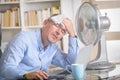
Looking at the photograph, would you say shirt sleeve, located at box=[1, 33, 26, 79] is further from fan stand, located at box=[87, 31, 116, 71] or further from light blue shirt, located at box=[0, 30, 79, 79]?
fan stand, located at box=[87, 31, 116, 71]

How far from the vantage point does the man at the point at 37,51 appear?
58.5 inches

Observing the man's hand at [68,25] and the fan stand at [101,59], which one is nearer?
the fan stand at [101,59]

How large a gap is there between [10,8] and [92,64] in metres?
2.81

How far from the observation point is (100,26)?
1.53m

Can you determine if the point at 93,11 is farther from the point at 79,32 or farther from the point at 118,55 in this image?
the point at 118,55

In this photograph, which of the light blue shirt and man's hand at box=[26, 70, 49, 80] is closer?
man's hand at box=[26, 70, 49, 80]

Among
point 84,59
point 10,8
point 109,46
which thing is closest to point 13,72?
point 84,59

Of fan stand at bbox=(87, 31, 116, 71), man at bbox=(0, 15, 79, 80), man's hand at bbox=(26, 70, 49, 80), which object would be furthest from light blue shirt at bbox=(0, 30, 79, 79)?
fan stand at bbox=(87, 31, 116, 71)

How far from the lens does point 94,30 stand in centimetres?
158

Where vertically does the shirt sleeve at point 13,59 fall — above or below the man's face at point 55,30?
below

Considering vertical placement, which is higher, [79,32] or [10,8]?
[10,8]

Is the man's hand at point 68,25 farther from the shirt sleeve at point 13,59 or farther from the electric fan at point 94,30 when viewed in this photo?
the shirt sleeve at point 13,59

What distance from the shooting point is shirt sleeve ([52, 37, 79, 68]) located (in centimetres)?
185

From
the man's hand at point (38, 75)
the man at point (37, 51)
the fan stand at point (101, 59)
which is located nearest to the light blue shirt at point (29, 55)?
the man at point (37, 51)
